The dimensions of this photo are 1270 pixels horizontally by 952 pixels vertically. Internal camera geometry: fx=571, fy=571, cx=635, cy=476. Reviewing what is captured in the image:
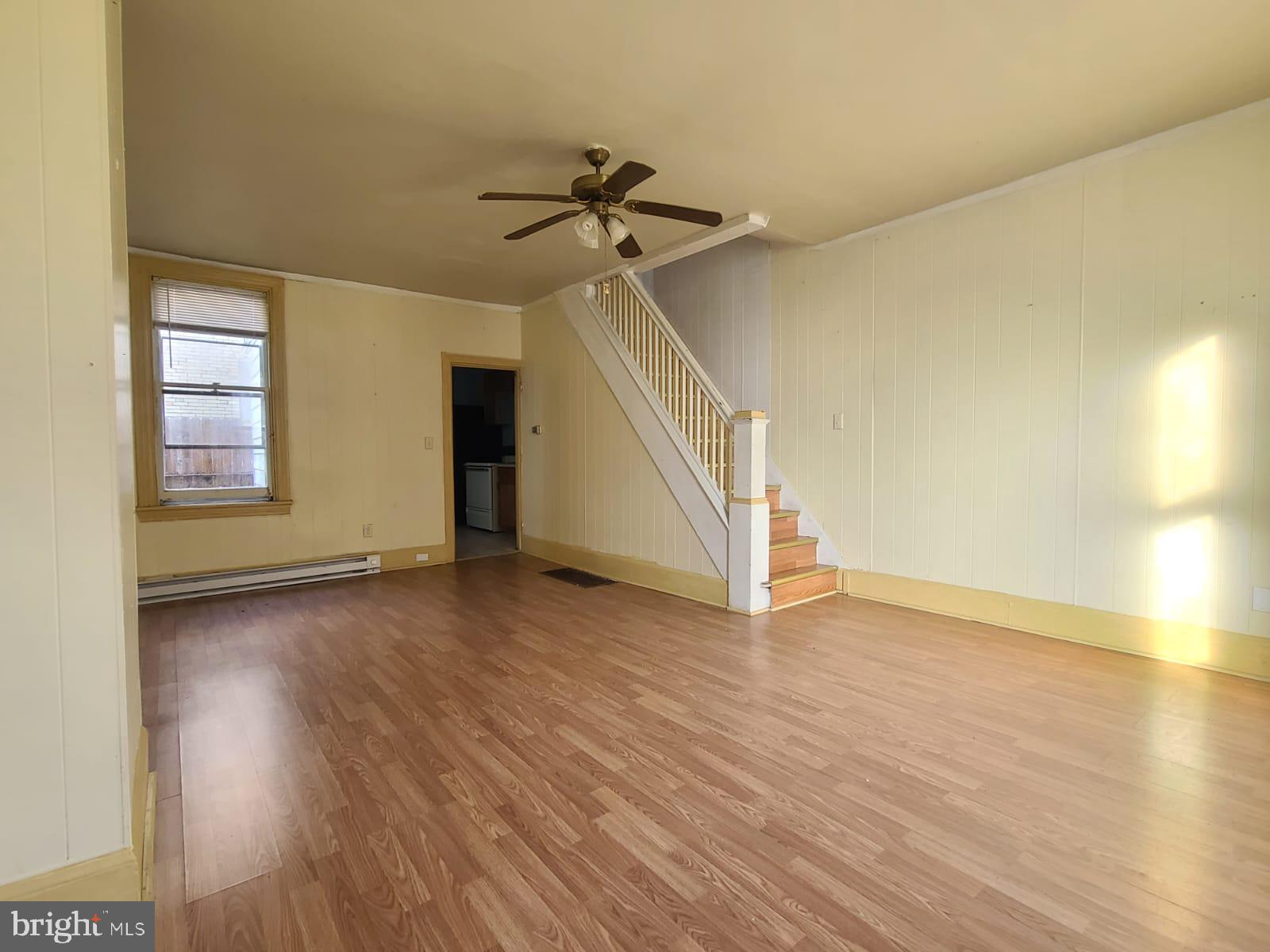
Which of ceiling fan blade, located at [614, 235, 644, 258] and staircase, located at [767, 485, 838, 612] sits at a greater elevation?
ceiling fan blade, located at [614, 235, 644, 258]

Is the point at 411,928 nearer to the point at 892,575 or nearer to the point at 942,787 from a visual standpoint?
the point at 942,787

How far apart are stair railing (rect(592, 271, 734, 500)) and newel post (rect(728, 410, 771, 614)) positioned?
0.53 ft

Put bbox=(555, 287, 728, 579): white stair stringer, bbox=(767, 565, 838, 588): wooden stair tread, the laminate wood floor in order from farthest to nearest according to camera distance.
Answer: bbox=(555, 287, 728, 579): white stair stringer, bbox=(767, 565, 838, 588): wooden stair tread, the laminate wood floor

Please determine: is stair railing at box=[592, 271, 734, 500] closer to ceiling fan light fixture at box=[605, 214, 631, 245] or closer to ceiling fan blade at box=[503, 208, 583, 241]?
ceiling fan light fixture at box=[605, 214, 631, 245]

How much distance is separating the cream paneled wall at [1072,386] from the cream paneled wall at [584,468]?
1.32 m

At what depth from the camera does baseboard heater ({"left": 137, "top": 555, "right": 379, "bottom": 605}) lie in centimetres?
446

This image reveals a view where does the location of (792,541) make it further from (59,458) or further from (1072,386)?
(59,458)

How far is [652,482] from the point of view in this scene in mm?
4820

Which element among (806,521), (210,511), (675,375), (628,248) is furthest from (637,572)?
(210,511)

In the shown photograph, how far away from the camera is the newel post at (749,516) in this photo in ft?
13.1

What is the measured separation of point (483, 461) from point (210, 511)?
456cm

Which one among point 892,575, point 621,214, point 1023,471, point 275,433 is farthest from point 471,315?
point 1023,471

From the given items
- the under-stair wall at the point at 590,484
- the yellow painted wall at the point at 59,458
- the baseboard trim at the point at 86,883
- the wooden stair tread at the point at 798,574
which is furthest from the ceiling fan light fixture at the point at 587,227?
the baseboard trim at the point at 86,883

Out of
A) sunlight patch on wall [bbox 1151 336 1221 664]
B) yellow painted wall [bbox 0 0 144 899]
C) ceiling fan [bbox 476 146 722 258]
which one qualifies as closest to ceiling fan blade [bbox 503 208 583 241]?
ceiling fan [bbox 476 146 722 258]
